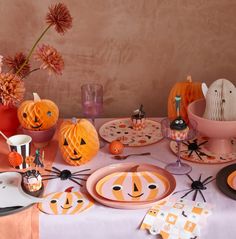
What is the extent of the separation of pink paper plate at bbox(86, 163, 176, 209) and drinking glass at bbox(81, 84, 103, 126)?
0.80 feet

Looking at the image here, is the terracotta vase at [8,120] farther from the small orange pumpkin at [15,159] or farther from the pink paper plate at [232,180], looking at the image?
the pink paper plate at [232,180]

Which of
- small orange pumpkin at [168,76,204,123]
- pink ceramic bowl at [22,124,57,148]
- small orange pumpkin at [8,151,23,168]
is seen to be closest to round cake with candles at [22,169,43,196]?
small orange pumpkin at [8,151,23,168]

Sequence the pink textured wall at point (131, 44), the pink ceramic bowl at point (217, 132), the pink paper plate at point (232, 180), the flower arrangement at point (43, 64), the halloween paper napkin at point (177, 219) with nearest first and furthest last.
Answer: the halloween paper napkin at point (177, 219)
the pink paper plate at point (232, 180)
the pink ceramic bowl at point (217, 132)
the flower arrangement at point (43, 64)
the pink textured wall at point (131, 44)

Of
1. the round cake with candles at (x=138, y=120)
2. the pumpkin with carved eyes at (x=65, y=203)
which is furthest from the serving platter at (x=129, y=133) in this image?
the pumpkin with carved eyes at (x=65, y=203)

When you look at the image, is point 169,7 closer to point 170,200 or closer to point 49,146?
point 49,146

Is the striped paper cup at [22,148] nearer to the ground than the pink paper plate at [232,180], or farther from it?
farther from it

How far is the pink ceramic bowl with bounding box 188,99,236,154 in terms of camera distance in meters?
1.17

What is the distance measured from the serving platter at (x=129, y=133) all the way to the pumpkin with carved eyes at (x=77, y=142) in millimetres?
170

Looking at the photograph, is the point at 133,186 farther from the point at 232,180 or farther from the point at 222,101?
the point at 222,101

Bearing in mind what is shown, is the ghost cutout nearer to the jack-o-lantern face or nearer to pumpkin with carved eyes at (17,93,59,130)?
the jack-o-lantern face

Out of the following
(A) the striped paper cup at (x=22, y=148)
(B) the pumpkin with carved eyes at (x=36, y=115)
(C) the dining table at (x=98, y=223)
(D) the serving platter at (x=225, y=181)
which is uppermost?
(B) the pumpkin with carved eyes at (x=36, y=115)

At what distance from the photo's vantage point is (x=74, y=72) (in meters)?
1.64

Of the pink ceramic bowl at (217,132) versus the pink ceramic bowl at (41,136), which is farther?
the pink ceramic bowl at (41,136)

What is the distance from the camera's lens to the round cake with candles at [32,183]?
1.04 m
